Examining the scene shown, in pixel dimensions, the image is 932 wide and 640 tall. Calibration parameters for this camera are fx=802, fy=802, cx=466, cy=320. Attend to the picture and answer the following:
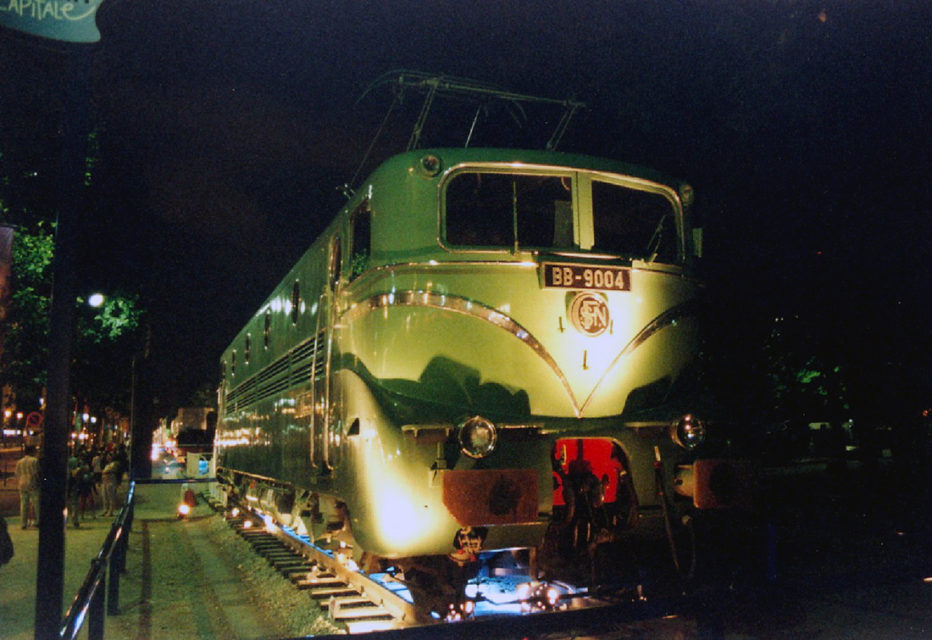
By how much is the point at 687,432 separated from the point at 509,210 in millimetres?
2111

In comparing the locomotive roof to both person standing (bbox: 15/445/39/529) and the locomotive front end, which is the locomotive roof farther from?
person standing (bbox: 15/445/39/529)

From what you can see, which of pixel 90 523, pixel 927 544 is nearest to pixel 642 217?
pixel 927 544

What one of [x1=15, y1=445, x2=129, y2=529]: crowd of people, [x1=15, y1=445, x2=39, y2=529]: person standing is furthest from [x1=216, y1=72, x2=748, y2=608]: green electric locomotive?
[x1=15, y1=445, x2=39, y2=529]: person standing

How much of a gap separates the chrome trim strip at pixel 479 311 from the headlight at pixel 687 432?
0.72 metres

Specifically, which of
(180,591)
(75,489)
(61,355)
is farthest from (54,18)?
(75,489)

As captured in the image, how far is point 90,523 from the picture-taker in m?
18.1

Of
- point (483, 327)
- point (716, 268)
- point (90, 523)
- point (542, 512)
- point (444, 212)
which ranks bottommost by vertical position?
point (90, 523)

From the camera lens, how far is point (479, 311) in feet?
18.9

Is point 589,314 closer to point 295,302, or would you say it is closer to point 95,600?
point 95,600

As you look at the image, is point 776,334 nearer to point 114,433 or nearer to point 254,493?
point 254,493

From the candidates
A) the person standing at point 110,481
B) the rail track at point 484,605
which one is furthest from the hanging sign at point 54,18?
the person standing at point 110,481

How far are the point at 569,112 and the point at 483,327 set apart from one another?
7.41ft

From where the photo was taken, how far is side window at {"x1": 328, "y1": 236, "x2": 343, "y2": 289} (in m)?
7.09

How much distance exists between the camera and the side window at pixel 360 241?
6.34m
